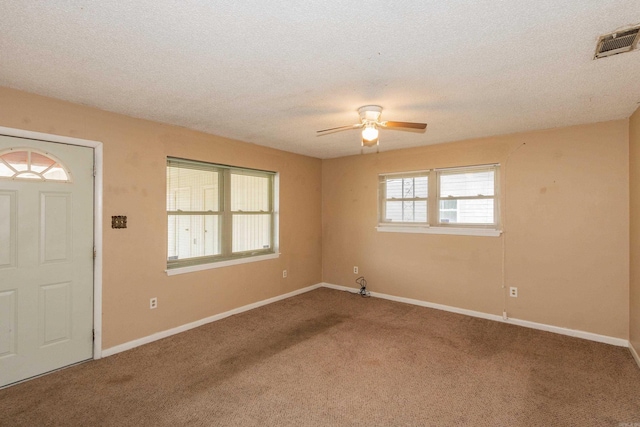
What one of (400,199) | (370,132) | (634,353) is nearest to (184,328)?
(370,132)

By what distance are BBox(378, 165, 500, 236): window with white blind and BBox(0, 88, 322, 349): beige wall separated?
7.10 ft

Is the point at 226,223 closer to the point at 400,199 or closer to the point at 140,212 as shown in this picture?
the point at 140,212

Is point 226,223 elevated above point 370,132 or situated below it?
below

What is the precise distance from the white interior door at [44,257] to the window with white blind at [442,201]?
12.8 ft

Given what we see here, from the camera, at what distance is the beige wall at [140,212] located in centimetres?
291

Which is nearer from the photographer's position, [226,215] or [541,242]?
[541,242]

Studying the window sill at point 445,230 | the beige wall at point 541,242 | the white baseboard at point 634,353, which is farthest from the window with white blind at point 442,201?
the white baseboard at point 634,353

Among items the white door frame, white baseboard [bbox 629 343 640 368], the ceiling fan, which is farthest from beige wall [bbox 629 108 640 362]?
the white door frame

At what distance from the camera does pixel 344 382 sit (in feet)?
8.77

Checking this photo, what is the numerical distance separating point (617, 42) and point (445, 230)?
297cm

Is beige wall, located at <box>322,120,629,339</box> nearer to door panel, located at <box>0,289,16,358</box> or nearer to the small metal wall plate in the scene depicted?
the small metal wall plate

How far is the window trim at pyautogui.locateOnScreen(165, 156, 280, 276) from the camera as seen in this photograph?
3857 millimetres

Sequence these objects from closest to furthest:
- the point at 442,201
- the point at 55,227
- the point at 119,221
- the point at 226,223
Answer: the point at 55,227 < the point at 119,221 < the point at 226,223 < the point at 442,201

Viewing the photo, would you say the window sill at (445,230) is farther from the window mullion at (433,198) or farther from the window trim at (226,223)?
the window trim at (226,223)
